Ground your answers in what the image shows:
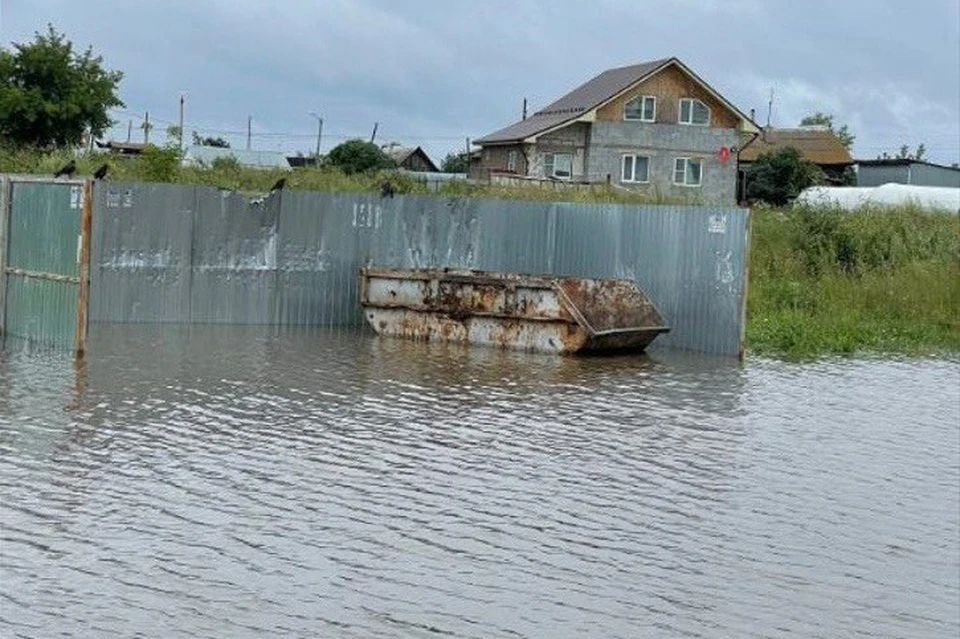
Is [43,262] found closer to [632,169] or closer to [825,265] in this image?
[825,265]

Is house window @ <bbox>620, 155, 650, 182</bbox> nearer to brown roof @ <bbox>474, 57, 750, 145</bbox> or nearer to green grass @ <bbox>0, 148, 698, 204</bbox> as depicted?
brown roof @ <bbox>474, 57, 750, 145</bbox>

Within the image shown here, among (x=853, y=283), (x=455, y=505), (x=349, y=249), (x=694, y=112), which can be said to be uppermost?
(x=694, y=112)

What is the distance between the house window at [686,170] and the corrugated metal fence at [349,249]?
36160 millimetres

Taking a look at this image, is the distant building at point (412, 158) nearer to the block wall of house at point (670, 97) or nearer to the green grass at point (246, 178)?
the block wall of house at point (670, 97)

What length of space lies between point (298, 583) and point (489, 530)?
2096 mm

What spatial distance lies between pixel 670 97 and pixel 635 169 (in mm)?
3232

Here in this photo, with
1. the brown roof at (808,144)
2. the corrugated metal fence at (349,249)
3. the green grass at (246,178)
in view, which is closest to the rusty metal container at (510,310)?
the corrugated metal fence at (349,249)

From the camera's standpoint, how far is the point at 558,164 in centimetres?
6122

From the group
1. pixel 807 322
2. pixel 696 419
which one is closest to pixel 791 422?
pixel 696 419

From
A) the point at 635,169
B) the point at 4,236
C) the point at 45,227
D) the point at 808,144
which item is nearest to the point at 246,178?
the point at 4,236

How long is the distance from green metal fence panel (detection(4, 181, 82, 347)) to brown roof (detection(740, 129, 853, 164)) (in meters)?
57.6

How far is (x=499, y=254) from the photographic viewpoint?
1080 inches

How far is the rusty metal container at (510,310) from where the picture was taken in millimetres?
23281

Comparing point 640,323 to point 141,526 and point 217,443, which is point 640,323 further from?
point 141,526
